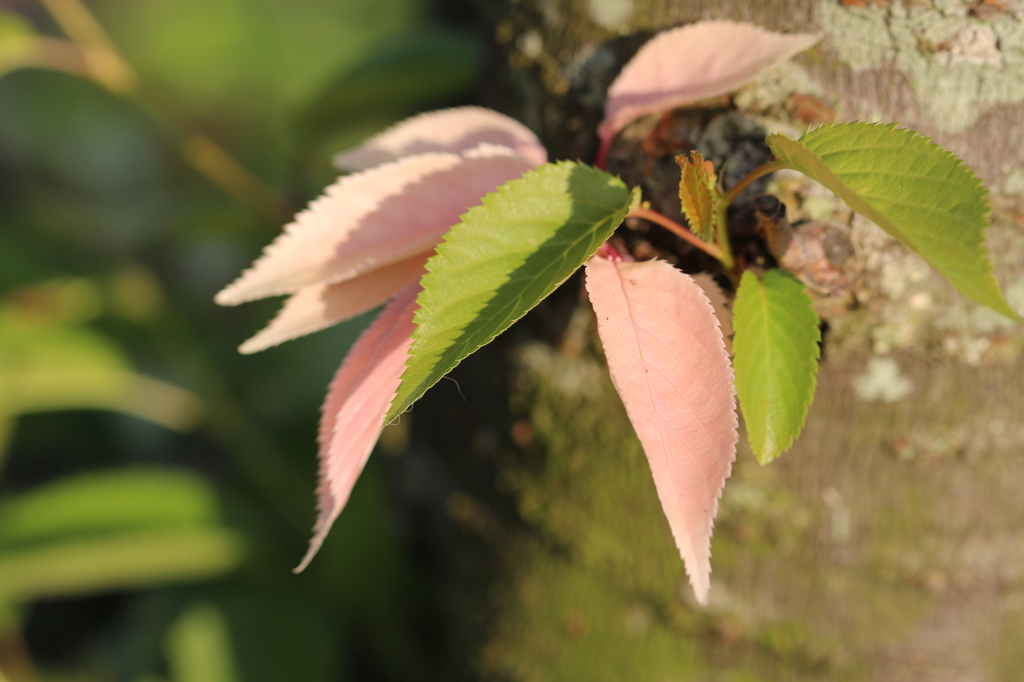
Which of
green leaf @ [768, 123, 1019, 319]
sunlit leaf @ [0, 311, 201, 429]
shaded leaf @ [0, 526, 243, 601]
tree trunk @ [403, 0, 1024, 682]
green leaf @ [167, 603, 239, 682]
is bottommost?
green leaf @ [167, 603, 239, 682]

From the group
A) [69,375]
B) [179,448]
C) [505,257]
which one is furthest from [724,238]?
[179,448]

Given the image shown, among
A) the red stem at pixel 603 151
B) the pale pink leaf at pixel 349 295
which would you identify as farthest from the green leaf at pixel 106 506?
the red stem at pixel 603 151

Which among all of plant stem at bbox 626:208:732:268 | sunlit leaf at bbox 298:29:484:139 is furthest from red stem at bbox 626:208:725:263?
sunlit leaf at bbox 298:29:484:139

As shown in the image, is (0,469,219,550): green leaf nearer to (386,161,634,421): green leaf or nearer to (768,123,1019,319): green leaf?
(386,161,634,421): green leaf

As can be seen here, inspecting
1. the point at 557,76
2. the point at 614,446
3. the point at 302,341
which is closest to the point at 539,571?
the point at 614,446

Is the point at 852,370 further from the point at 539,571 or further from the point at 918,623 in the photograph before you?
the point at 539,571

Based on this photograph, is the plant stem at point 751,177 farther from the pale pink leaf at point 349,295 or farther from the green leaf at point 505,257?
the pale pink leaf at point 349,295
